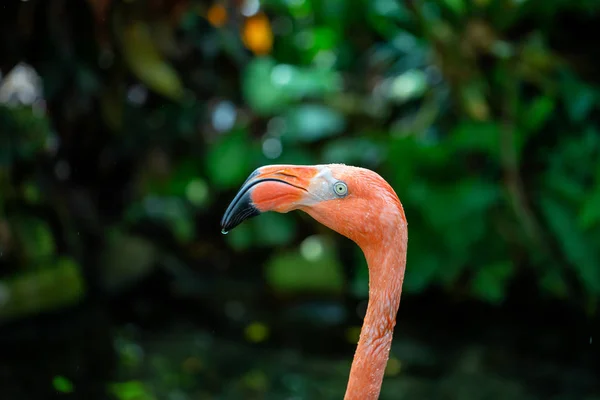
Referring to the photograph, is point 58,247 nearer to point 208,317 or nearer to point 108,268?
point 108,268

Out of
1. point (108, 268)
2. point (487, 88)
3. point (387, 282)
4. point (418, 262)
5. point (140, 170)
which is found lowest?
point (387, 282)

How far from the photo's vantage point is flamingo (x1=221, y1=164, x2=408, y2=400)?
1832mm

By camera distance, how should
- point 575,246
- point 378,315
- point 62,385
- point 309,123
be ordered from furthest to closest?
point 309,123 < point 575,246 < point 62,385 < point 378,315

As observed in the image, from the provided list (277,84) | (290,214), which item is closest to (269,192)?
(277,84)

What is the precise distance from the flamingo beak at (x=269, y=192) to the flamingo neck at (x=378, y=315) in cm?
24

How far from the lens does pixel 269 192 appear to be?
1.82m

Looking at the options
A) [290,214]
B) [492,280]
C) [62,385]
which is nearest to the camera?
[62,385]

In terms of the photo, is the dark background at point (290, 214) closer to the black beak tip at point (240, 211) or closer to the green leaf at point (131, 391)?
the green leaf at point (131, 391)

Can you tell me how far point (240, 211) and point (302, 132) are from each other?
140 inches

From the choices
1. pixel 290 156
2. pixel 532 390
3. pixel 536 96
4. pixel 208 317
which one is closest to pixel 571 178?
pixel 536 96

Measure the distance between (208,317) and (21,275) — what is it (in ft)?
3.84

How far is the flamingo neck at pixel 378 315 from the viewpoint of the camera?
1.94 metres

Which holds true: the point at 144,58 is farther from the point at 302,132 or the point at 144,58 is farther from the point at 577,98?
the point at 577,98

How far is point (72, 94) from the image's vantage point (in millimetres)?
4977
